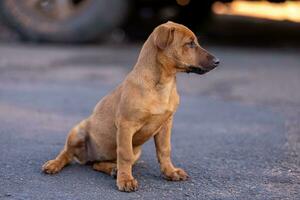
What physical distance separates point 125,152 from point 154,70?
0.56 m

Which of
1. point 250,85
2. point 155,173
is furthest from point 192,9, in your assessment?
point 155,173

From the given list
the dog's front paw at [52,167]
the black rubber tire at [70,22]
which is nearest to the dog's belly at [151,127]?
the dog's front paw at [52,167]

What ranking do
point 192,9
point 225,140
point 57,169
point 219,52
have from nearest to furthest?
point 57,169 → point 225,140 → point 219,52 → point 192,9

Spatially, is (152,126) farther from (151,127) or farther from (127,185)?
(127,185)

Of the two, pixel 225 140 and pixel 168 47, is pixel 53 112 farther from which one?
pixel 168 47

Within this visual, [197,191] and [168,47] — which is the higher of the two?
[168,47]

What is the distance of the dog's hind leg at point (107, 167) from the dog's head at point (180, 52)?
0.80 meters

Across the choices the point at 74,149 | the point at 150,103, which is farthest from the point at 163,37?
the point at 74,149

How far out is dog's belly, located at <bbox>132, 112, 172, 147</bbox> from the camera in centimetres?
443

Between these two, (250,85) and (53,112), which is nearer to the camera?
(53,112)

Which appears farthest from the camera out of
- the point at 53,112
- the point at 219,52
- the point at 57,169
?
the point at 219,52

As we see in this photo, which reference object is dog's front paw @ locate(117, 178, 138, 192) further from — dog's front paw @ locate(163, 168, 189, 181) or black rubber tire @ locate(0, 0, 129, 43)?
black rubber tire @ locate(0, 0, 129, 43)

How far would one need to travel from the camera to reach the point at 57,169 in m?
4.72

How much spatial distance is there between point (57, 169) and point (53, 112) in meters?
2.03
